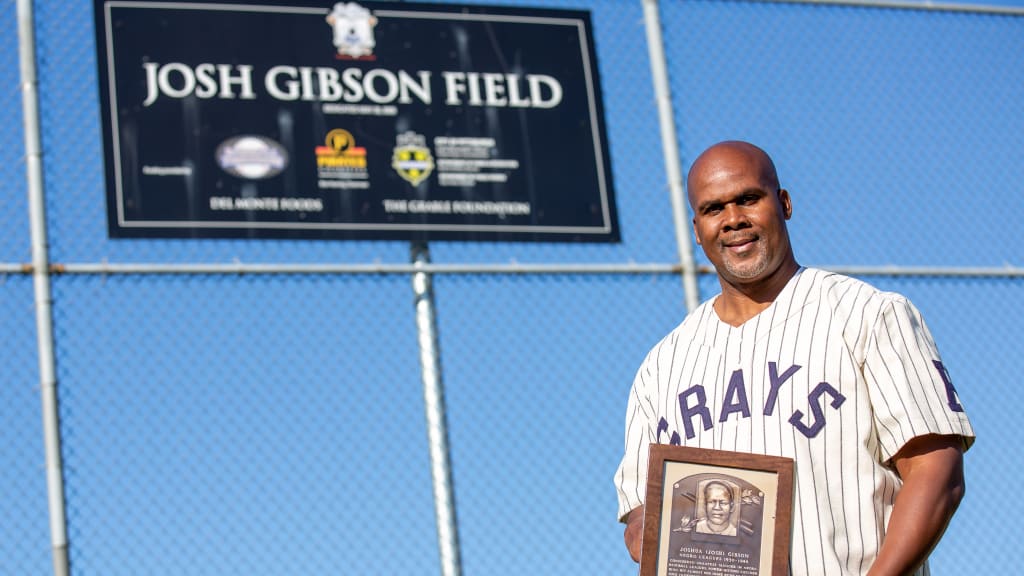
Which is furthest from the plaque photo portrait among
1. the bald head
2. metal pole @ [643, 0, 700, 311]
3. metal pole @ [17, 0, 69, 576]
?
metal pole @ [643, 0, 700, 311]

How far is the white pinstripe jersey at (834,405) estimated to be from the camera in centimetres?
214

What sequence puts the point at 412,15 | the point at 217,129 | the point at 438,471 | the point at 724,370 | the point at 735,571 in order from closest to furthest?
the point at 735,571 → the point at 724,370 → the point at 438,471 → the point at 217,129 → the point at 412,15

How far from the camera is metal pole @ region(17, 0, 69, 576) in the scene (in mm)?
4480

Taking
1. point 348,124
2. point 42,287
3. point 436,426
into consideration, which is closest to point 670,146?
point 348,124

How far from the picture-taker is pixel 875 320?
219 centimetres

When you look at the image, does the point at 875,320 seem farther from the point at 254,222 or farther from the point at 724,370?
the point at 254,222

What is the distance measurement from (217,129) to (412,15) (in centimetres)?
100

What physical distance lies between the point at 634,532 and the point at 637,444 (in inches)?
8.3

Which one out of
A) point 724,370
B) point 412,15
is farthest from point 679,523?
point 412,15

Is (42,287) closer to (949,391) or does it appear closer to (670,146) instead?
(670,146)

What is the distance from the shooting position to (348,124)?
545cm

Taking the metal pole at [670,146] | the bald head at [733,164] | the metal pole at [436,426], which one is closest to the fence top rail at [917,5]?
the metal pole at [670,146]

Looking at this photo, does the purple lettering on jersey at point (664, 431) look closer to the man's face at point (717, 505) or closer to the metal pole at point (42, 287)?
the man's face at point (717, 505)

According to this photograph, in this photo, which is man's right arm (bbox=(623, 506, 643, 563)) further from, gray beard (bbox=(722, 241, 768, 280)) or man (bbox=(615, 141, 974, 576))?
gray beard (bbox=(722, 241, 768, 280))
